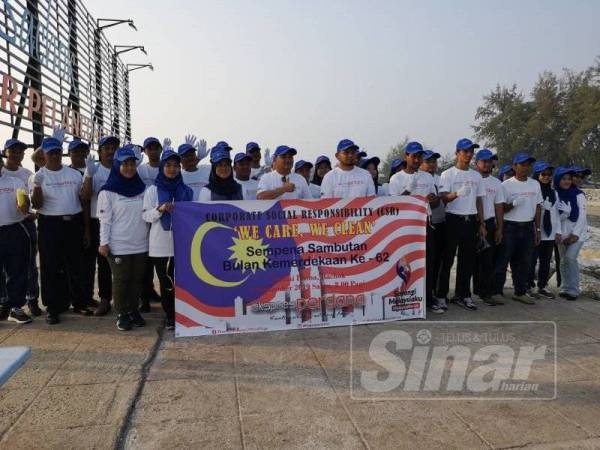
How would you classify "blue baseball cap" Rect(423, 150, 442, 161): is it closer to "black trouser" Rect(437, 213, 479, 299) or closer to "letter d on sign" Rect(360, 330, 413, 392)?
"black trouser" Rect(437, 213, 479, 299)

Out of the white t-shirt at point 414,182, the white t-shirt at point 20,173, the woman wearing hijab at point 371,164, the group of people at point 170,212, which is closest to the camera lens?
the group of people at point 170,212

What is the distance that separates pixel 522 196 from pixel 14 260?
5495 mm

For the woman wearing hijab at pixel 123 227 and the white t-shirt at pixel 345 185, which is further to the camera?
the white t-shirt at pixel 345 185

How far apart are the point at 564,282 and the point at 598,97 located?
30.8 m

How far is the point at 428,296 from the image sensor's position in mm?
5152

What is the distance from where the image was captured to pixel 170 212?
13.6 feet

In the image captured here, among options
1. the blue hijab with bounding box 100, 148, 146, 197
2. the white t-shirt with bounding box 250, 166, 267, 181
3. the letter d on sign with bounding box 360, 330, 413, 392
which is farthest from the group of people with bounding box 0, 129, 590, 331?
the letter d on sign with bounding box 360, 330, 413, 392

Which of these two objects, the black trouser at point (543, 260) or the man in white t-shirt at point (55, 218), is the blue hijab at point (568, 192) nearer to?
the black trouser at point (543, 260)

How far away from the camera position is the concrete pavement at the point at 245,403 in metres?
2.47

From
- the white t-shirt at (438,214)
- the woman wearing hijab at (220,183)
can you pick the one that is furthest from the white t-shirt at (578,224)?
the woman wearing hijab at (220,183)

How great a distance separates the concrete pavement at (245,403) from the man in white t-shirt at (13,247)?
542 mm

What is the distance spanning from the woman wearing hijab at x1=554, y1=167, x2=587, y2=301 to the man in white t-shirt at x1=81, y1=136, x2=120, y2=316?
210 inches

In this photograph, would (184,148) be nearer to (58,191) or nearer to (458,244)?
(58,191)

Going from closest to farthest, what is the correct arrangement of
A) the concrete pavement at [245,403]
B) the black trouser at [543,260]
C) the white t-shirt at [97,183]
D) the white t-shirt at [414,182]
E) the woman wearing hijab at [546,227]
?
the concrete pavement at [245,403], the white t-shirt at [97,183], the white t-shirt at [414,182], the woman wearing hijab at [546,227], the black trouser at [543,260]
